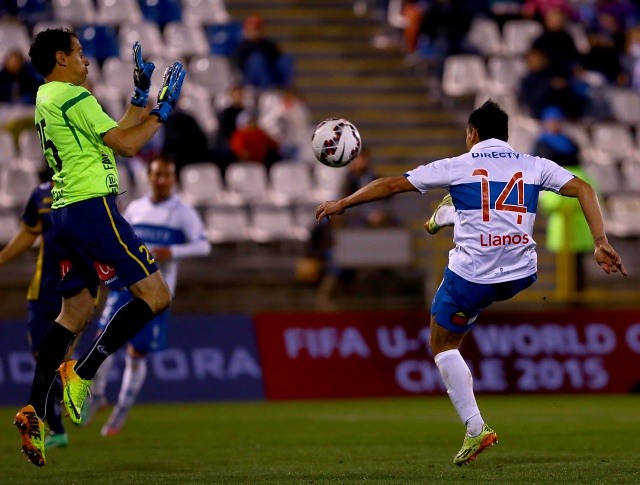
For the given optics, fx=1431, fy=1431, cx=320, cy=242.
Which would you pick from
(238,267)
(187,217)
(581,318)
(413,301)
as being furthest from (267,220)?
(187,217)

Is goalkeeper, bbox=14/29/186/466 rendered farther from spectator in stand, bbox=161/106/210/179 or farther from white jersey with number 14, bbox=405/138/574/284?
spectator in stand, bbox=161/106/210/179

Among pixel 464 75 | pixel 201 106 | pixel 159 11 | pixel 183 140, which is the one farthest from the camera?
pixel 464 75

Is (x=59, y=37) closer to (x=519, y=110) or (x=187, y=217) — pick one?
(x=187, y=217)

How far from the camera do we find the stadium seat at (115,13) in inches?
809

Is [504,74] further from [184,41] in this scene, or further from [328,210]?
[328,210]

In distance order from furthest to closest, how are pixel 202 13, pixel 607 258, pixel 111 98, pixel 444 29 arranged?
pixel 444 29, pixel 202 13, pixel 111 98, pixel 607 258

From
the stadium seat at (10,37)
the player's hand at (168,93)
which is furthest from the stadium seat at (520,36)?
the player's hand at (168,93)

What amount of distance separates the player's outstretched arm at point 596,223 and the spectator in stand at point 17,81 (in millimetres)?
11126

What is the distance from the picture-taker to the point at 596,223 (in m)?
8.75

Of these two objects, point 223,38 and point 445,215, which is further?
point 223,38

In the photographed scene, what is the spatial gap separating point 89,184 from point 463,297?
244cm

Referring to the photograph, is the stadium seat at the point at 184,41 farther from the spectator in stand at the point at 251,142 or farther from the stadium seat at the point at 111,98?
the spectator in stand at the point at 251,142

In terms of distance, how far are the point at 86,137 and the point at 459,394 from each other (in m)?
2.83

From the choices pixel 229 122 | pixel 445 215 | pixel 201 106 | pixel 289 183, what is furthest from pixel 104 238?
pixel 201 106
